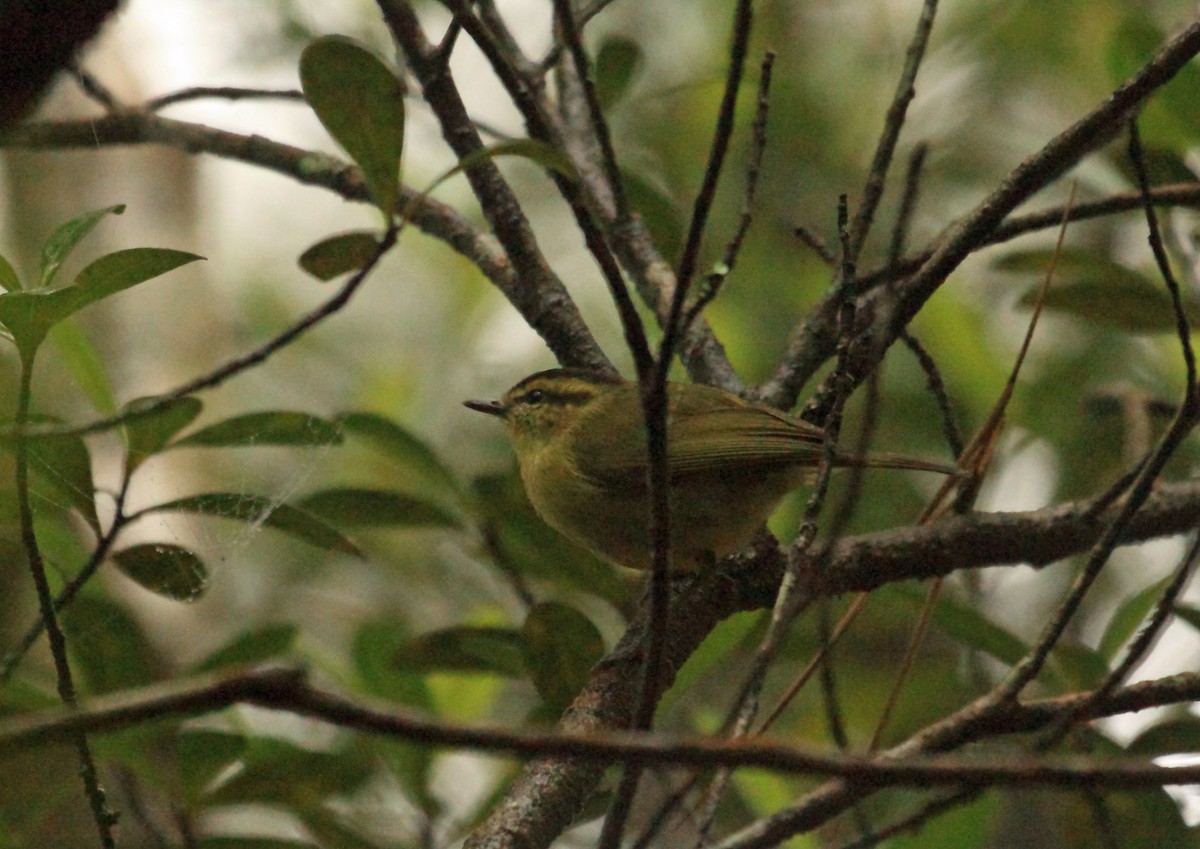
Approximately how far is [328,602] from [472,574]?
0.57 metres

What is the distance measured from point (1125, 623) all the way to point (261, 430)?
72.2 inches

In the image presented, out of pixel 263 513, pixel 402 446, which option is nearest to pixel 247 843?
pixel 263 513

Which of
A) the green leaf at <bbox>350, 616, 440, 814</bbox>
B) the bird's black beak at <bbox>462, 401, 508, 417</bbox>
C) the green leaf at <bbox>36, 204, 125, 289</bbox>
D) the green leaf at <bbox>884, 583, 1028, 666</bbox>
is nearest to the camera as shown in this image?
the green leaf at <bbox>36, 204, 125, 289</bbox>

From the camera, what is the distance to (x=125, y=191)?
17.3 feet

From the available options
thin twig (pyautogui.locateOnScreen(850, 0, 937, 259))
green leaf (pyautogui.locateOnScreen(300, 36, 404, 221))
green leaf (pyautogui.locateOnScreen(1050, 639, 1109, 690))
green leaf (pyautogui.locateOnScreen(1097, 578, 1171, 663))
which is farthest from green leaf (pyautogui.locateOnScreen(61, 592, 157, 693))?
green leaf (pyautogui.locateOnScreen(1097, 578, 1171, 663))

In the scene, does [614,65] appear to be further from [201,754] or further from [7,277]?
[201,754]

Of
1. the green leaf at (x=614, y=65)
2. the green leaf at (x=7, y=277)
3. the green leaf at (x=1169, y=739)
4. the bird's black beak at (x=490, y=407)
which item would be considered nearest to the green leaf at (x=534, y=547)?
the bird's black beak at (x=490, y=407)

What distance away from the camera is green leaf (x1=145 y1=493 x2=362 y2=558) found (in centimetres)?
213

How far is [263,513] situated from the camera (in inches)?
87.4

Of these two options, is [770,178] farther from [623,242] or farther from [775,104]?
[623,242]

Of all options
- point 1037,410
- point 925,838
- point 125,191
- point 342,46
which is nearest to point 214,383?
point 342,46

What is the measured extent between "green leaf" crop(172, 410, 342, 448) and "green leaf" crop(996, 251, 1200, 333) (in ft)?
5.60

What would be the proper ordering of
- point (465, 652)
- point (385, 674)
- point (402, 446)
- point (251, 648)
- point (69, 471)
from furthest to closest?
point (385, 674), point (402, 446), point (465, 652), point (251, 648), point (69, 471)

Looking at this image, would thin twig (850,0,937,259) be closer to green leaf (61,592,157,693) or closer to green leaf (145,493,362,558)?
green leaf (145,493,362,558)
